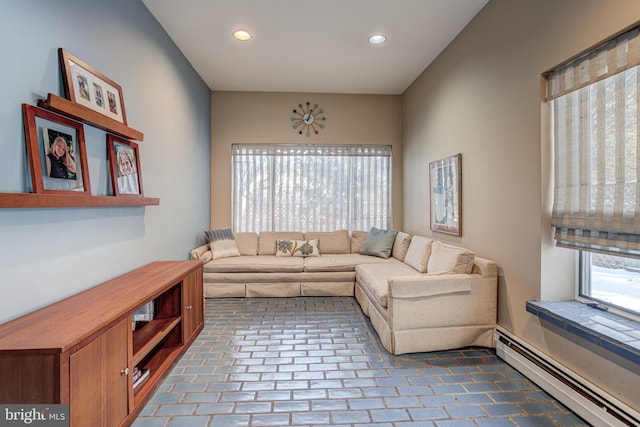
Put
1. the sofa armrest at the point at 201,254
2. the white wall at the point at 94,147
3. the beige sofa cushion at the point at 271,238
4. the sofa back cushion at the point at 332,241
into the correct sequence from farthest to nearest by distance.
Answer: the sofa back cushion at the point at 332,241, the beige sofa cushion at the point at 271,238, the sofa armrest at the point at 201,254, the white wall at the point at 94,147

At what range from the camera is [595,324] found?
5.80ft

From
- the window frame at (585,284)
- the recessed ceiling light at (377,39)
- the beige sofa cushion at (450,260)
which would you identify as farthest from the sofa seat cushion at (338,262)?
the recessed ceiling light at (377,39)

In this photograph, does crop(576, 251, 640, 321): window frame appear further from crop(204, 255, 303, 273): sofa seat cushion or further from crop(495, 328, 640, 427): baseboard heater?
crop(204, 255, 303, 273): sofa seat cushion

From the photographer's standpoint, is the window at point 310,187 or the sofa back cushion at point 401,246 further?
the window at point 310,187

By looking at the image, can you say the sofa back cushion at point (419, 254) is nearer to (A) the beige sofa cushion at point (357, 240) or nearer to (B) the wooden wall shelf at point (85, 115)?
(A) the beige sofa cushion at point (357, 240)

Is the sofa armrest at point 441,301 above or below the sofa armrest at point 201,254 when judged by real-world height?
below

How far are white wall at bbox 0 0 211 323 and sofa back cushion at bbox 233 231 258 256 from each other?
2.97ft

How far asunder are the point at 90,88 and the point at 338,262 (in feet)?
10.5

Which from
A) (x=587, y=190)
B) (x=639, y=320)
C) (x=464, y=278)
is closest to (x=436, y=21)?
(x=587, y=190)

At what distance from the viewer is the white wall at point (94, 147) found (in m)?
1.50

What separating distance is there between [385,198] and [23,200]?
14.8ft

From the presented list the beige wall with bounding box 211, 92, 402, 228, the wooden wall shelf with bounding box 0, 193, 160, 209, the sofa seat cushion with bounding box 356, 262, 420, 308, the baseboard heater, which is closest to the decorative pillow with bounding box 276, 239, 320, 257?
the sofa seat cushion with bounding box 356, 262, 420, 308

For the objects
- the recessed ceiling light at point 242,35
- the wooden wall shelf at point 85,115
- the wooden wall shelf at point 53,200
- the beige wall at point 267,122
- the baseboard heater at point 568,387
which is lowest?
the baseboard heater at point 568,387

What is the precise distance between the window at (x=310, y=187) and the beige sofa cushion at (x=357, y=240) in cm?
20
